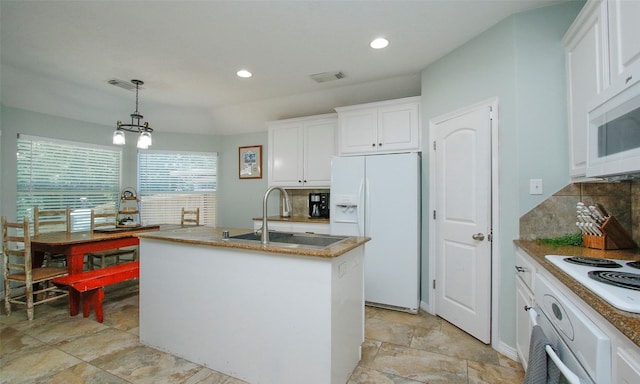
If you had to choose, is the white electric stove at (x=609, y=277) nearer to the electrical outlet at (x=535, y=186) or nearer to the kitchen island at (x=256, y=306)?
the electrical outlet at (x=535, y=186)

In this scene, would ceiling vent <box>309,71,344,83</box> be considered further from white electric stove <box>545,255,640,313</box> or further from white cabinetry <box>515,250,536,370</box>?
white electric stove <box>545,255,640,313</box>

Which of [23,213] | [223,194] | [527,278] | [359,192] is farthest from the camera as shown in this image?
[223,194]

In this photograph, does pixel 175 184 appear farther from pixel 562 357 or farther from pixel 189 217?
pixel 562 357

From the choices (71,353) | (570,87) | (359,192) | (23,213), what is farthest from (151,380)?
(570,87)

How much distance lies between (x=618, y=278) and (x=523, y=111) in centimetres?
138

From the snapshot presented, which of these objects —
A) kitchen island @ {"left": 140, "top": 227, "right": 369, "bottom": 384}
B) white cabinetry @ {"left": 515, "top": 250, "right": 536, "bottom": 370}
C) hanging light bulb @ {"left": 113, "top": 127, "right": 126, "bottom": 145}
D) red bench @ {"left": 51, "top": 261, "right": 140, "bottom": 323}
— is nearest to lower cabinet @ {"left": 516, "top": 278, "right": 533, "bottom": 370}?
white cabinetry @ {"left": 515, "top": 250, "right": 536, "bottom": 370}

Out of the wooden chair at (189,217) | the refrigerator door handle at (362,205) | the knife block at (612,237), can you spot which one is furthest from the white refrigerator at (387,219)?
the wooden chair at (189,217)

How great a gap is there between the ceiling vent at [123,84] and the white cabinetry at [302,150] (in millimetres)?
1801

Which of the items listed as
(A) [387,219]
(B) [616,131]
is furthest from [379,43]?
(B) [616,131]

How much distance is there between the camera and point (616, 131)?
1276 millimetres

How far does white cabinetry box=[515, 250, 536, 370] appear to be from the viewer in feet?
5.69

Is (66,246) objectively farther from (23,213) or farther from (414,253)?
(414,253)

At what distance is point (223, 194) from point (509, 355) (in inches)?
181

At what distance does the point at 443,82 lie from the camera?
2781mm
